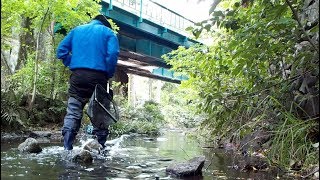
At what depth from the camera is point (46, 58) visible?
33.6 feet

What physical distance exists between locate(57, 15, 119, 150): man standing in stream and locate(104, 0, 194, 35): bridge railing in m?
9.90

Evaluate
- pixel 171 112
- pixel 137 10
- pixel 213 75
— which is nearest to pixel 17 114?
pixel 213 75

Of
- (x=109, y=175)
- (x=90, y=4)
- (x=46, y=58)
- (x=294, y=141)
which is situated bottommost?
(x=109, y=175)

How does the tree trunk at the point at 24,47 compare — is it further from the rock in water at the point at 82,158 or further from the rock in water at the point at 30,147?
the rock in water at the point at 82,158

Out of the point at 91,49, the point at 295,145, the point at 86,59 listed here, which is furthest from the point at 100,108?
the point at 295,145

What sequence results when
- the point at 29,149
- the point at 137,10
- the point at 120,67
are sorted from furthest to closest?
the point at 120,67 → the point at 137,10 → the point at 29,149

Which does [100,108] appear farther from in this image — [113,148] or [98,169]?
[98,169]

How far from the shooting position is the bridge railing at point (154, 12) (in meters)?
15.6

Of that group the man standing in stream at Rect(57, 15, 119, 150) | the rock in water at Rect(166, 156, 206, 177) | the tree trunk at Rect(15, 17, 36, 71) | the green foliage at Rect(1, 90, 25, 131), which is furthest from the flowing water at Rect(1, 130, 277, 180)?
the tree trunk at Rect(15, 17, 36, 71)

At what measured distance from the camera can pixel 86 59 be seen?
15.9 feet

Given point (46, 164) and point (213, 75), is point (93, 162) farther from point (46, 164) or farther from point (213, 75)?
point (213, 75)

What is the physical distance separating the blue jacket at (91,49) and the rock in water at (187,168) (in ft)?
6.20

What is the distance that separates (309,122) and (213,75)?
2.27 meters

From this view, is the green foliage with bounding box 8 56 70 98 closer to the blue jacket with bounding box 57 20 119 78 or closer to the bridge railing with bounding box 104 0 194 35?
the blue jacket with bounding box 57 20 119 78
